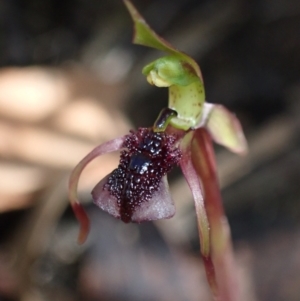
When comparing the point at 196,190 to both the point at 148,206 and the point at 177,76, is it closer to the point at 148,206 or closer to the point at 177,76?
the point at 148,206

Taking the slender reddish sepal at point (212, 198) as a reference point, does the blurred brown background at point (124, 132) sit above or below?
above

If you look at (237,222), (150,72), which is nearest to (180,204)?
(237,222)

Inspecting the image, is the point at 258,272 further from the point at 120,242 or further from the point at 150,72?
the point at 150,72

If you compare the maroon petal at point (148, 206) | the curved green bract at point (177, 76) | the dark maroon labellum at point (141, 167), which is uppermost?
the curved green bract at point (177, 76)

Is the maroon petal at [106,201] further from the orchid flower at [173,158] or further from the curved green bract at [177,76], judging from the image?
the curved green bract at [177,76]

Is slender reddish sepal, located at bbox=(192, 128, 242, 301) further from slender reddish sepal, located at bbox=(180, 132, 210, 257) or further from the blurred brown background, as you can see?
the blurred brown background

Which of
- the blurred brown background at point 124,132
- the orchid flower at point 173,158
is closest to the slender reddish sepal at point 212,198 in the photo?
the orchid flower at point 173,158

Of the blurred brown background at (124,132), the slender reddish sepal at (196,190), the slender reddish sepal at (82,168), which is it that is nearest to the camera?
the slender reddish sepal at (196,190)
